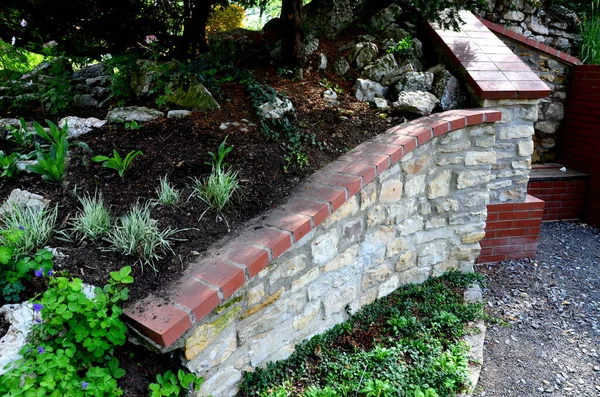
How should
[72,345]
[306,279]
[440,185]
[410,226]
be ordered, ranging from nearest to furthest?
[72,345] < [306,279] < [410,226] < [440,185]

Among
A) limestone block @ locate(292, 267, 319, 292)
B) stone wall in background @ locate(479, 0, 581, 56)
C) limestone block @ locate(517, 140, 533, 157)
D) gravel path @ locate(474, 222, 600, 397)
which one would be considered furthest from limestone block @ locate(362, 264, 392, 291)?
stone wall in background @ locate(479, 0, 581, 56)

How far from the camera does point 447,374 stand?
8.66 ft

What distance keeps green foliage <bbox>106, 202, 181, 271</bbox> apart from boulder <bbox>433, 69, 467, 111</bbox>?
2.71m

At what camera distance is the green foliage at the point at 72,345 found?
1701 mm

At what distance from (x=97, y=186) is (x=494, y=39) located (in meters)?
4.00

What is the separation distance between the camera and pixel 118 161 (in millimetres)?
2730

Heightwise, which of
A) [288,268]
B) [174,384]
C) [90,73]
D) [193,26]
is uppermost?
[193,26]

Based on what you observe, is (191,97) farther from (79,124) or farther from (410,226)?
(410,226)

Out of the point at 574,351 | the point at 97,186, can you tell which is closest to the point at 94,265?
the point at 97,186

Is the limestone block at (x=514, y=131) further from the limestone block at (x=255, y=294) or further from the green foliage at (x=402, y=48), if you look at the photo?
the limestone block at (x=255, y=294)

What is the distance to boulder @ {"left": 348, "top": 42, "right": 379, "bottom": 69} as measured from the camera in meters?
4.26

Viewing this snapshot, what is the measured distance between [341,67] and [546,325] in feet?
9.31

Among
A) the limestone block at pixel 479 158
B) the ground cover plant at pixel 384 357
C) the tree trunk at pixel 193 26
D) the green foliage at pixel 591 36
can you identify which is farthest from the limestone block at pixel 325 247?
the green foliage at pixel 591 36

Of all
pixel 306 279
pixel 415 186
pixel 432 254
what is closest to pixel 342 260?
pixel 306 279
